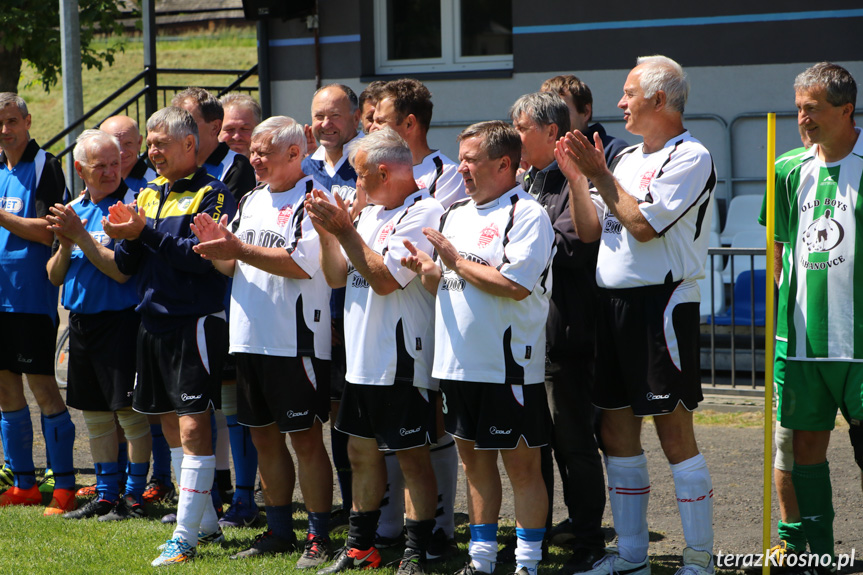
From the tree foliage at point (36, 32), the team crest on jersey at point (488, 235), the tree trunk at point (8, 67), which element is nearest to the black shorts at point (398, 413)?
the team crest on jersey at point (488, 235)

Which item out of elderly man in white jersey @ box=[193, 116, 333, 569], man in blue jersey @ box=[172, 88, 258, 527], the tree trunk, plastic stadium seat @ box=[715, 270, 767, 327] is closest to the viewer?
elderly man in white jersey @ box=[193, 116, 333, 569]

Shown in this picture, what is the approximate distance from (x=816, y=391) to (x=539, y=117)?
5.70ft

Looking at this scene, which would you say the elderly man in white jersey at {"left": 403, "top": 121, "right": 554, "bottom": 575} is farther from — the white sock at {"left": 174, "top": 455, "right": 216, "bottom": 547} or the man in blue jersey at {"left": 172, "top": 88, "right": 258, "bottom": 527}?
the man in blue jersey at {"left": 172, "top": 88, "right": 258, "bottom": 527}

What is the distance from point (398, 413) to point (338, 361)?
2.60 ft

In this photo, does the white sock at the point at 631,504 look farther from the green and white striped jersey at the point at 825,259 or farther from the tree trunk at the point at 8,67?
the tree trunk at the point at 8,67

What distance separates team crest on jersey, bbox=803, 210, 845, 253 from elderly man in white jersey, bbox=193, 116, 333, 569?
2241 millimetres

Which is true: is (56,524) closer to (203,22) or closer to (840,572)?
(840,572)

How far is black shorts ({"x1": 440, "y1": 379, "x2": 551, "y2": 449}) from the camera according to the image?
413 centimetres

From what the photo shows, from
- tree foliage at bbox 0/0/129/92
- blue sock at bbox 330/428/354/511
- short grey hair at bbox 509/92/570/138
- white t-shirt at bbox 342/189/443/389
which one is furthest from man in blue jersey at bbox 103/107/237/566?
tree foliage at bbox 0/0/129/92

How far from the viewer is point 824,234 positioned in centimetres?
420

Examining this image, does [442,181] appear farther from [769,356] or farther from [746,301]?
[746,301]

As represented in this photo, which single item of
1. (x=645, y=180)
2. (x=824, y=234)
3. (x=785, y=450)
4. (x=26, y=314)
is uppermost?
(x=645, y=180)

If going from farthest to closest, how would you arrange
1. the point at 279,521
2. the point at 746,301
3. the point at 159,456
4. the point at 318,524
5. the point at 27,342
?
the point at 746,301 < the point at 159,456 < the point at 27,342 < the point at 279,521 < the point at 318,524

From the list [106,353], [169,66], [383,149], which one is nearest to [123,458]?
[106,353]
